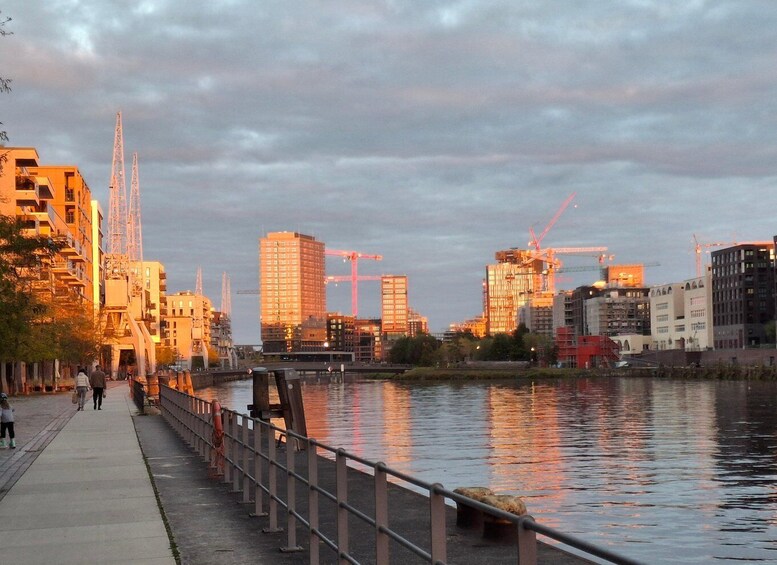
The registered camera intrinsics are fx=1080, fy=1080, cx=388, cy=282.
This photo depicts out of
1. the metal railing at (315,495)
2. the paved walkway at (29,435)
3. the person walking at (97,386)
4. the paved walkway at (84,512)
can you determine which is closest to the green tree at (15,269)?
the paved walkway at (29,435)

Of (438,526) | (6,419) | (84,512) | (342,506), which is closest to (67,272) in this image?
(6,419)

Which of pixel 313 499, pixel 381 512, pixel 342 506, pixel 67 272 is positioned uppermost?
pixel 67 272

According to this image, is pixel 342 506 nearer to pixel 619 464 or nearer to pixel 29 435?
pixel 29 435

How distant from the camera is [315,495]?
13836mm

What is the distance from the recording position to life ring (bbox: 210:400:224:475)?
75.8ft

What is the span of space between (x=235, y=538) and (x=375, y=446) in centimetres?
3670

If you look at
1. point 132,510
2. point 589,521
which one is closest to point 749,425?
point 589,521

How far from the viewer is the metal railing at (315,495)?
6.46m

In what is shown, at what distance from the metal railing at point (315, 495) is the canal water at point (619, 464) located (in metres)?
8.66

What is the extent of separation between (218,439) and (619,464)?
76.9 ft

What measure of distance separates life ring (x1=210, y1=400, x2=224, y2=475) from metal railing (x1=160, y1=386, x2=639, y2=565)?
0.10 feet

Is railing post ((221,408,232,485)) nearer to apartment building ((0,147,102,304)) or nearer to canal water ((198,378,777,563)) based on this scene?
canal water ((198,378,777,563))

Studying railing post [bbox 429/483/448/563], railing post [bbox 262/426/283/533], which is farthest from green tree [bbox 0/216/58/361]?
railing post [bbox 429/483/448/563]

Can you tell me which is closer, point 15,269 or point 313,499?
point 313,499
